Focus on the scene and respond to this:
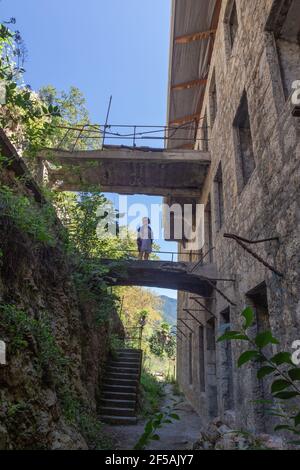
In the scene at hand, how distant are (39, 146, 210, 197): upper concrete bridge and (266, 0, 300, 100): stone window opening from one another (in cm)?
435

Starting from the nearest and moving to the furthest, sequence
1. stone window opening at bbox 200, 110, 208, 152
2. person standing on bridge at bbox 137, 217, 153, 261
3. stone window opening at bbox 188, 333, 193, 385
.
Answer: stone window opening at bbox 200, 110, 208, 152
person standing on bridge at bbox 137, 217, 153, 261
stone window opening at bbox 188, 333, 193, 385

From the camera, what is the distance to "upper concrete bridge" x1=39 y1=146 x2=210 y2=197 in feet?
29.6

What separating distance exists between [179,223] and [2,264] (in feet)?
35.4

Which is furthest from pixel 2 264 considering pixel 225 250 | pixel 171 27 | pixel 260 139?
pixel 171 27

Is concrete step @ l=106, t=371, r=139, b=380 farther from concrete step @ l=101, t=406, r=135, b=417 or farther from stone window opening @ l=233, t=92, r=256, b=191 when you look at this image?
stone window opening @ l=233, t=92, r=256, b=191

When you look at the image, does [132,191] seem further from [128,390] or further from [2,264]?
[2,264]

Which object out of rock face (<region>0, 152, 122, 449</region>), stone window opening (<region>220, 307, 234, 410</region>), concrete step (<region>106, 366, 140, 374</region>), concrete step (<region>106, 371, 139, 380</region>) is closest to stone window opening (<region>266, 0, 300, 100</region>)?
rock face (<region>0, 152, 122, 449</region>)

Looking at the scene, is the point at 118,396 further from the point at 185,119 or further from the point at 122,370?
the point at 185,119

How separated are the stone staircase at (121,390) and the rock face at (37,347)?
4.77ft

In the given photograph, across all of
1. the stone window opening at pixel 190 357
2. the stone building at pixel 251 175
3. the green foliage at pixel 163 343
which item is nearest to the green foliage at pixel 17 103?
the stone building at pixel 251 175

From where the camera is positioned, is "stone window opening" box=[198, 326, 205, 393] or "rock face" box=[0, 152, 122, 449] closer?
"rock face" box=[0, 152, 122, 449]

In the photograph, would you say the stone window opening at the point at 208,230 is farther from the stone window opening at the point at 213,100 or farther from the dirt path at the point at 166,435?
the dirt path at the point at 166,435

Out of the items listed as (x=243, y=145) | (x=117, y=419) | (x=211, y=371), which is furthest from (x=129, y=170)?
(x=117, y=419)

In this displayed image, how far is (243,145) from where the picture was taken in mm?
6012
